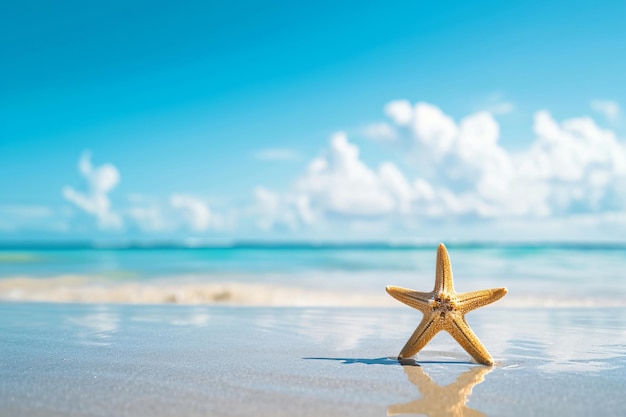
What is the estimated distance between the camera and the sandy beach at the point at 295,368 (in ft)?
11.0

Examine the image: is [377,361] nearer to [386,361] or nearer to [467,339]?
[386,361]

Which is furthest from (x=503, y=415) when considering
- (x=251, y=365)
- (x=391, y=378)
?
(x=251, y=365)

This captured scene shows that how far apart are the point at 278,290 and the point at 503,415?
10978 mm

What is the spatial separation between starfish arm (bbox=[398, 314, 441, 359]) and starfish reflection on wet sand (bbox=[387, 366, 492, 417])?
0.63ft

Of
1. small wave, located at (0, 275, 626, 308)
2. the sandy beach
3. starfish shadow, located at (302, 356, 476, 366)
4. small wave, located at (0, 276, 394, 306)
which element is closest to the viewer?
the sandy beach

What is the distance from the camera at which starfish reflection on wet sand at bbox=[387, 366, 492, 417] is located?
3242mm

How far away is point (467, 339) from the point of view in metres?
4.39

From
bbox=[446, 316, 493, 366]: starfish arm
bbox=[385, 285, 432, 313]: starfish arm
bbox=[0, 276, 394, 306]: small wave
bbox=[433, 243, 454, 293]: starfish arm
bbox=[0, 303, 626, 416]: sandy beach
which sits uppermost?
bbox=[433, 243, 454, 293]: starfish arm

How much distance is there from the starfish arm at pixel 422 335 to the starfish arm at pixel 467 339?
133mm

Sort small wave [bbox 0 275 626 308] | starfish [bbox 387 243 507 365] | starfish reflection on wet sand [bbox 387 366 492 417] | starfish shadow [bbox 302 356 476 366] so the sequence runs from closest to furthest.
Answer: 1. starfish reflection on wet sand [bbox 387 366 492 417]
2. starfish [bbox 387 243 507 365]
3. starfish shadow [bbox 302 356 476 366]
4. small wave [bbox 0 275 626 308]

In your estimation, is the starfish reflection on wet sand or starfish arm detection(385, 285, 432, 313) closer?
the starfish reflection on wet sand

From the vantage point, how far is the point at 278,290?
13.9 metres

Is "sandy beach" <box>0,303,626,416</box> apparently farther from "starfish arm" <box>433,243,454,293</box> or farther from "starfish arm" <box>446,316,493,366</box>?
"starfish arm" <box>433,243,454,293</box>

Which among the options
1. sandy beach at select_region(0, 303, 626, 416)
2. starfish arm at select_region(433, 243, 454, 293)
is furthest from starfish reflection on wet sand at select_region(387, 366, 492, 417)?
starfish arm at select_region(433, 243, 454, 293)
